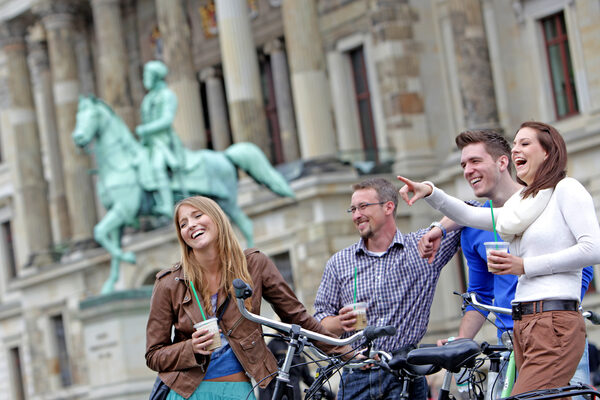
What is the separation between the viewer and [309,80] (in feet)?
87.7

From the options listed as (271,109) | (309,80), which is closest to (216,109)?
(271,109)

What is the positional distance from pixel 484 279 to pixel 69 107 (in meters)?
28.6

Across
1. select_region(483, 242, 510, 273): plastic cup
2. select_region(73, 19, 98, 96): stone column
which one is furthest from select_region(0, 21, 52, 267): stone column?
select_region(483, 242, 510, 273): plastic cup

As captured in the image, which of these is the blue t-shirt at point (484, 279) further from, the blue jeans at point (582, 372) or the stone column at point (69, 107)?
the stone column at point (69, 107)

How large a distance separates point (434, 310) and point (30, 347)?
1376 centimetres

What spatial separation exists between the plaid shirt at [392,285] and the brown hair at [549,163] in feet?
3.94

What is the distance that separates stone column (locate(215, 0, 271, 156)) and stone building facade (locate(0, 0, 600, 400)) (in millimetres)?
42

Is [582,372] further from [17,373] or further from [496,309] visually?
[17,373]

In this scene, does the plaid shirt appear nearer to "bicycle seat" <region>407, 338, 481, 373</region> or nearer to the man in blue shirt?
the man in blue shirt

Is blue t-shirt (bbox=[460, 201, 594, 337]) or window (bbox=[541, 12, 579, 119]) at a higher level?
window (bbox=[541, 12, 579, 119])

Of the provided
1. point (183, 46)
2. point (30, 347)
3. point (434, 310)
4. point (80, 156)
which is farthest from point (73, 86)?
point (434, 310)

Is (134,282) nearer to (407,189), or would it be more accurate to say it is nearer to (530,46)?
(530,46)

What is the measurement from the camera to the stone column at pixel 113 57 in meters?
32.3

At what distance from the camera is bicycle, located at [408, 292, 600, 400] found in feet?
14.9
